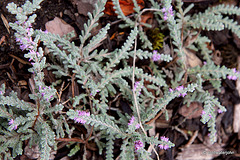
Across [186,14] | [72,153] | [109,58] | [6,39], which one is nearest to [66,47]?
[109,58]

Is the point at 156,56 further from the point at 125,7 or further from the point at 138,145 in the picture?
the point at 138,145

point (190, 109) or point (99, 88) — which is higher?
point (99, 88)

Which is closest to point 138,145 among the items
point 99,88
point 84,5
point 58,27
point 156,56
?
point 99,88

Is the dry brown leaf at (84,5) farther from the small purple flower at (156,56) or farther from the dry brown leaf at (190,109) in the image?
the dry brown leaf at (190,109)

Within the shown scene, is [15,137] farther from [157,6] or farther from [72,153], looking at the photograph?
[157,6]

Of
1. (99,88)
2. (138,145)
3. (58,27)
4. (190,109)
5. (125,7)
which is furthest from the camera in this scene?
(190,109)

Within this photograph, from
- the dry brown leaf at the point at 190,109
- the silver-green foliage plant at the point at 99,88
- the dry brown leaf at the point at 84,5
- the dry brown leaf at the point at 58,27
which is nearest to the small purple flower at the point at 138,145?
the silver-green foliage plant at the point at 99,88
